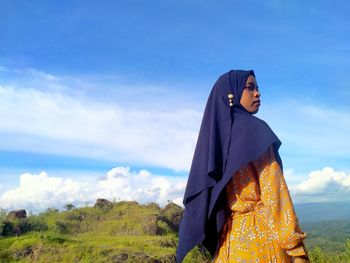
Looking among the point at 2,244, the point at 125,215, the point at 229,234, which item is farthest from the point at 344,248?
the point at 125,215

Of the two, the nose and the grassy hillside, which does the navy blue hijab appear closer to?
the nose

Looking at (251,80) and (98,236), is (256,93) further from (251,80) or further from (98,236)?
(98,236)

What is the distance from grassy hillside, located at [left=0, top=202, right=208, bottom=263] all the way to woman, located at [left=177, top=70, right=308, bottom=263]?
310 inches

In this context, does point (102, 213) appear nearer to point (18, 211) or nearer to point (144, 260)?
point (18, 211)

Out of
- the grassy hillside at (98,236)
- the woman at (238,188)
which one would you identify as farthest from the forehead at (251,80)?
the grassy hillside at (98,236)

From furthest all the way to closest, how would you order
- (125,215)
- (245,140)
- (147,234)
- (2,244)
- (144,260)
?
(125,215)
(147,234)
(2,244)
(144,260)
(245,140)

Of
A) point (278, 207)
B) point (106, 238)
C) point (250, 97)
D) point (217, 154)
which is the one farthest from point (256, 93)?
point (106, 238)

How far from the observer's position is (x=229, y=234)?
238cm

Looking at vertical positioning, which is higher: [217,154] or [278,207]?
[217,154]

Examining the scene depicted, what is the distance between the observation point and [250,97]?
2.58 m

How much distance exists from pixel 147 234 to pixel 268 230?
12.5 metres

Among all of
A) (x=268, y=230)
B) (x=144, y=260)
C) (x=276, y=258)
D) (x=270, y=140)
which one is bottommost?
(x=144, y=260)

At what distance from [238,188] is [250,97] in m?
0.65

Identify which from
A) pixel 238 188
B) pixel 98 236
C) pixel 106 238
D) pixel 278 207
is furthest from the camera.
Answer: pixel 98 236
